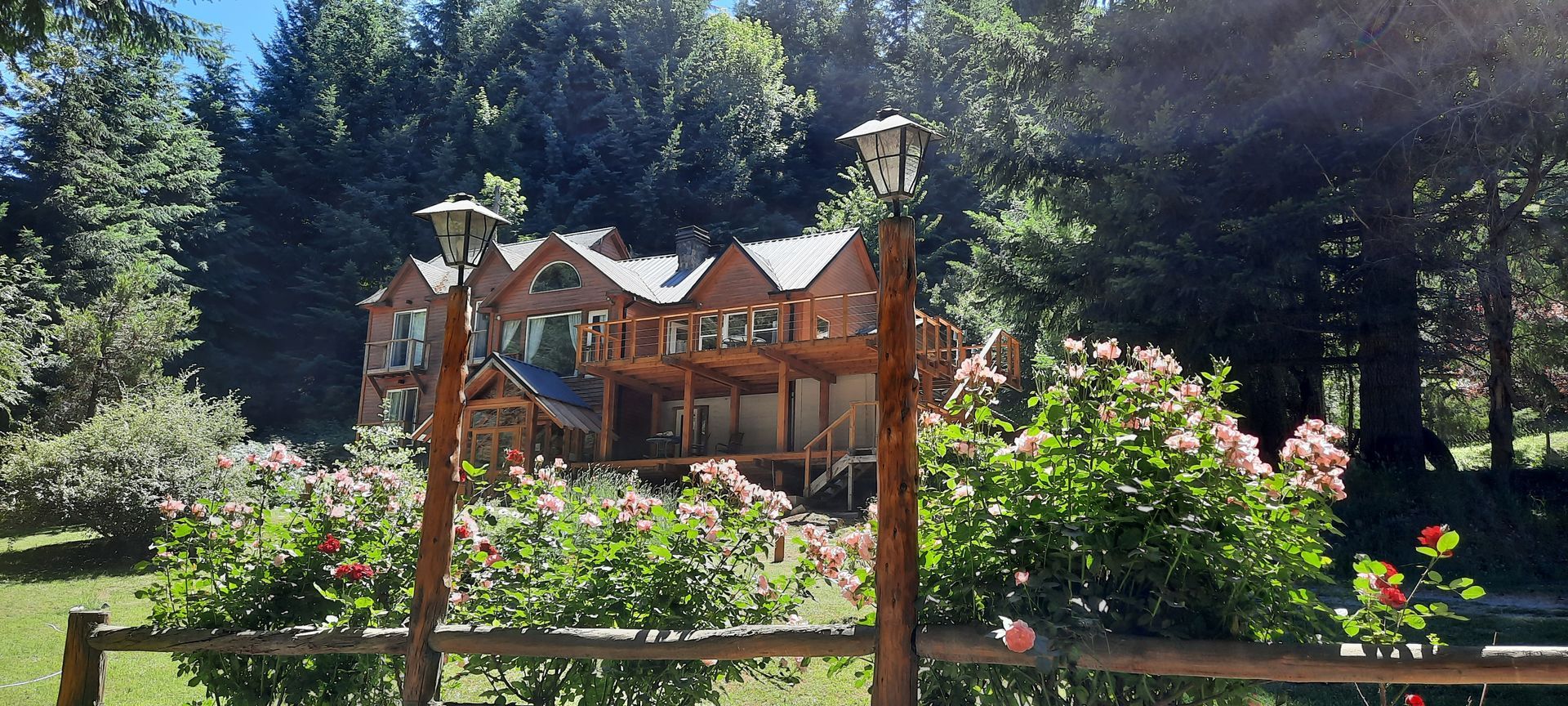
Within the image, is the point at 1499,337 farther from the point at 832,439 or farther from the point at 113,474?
the point at 113,474

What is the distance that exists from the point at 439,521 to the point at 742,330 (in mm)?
16472

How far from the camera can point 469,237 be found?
15.9ft

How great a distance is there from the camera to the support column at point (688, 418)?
742 inches

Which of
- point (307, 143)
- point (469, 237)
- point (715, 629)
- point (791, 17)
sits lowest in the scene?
point (715, 629)

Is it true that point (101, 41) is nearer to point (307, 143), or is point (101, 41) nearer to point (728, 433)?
point (728, 433)

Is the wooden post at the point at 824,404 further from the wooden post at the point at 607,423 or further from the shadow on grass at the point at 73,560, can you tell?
the shadow on grass at the point at 73,560

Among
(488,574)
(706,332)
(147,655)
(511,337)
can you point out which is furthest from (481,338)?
(488,574)

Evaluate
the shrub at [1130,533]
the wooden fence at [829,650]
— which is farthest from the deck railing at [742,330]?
the shrub at [1130,533]

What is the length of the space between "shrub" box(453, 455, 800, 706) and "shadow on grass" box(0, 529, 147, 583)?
390 inches

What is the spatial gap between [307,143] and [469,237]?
4135cm

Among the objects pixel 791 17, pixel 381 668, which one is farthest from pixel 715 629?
pixel 791 17

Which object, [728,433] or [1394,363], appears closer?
[1394,363]

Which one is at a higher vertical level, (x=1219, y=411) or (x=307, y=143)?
(x=307, y=143)

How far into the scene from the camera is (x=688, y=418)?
19.1 m
